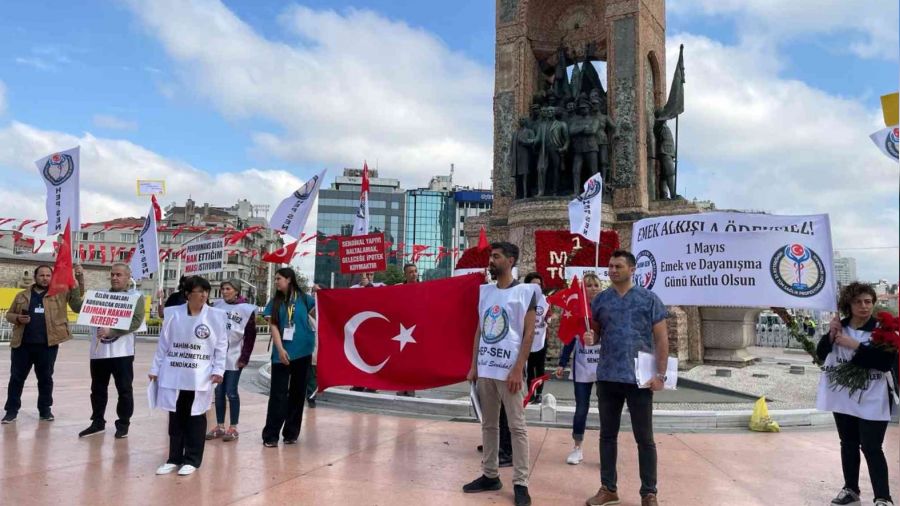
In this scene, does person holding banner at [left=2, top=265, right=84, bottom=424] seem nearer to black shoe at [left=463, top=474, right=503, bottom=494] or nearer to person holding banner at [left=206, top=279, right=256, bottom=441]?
person holding banner at [left=206, top=279, right=256, bottom=441]

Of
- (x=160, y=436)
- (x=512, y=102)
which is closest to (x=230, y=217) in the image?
(x=512, y=102)

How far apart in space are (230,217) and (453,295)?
85629mm

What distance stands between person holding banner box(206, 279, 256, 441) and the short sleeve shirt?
3.80 meters

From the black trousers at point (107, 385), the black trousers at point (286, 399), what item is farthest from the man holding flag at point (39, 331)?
the black trousers at point (286, 399)

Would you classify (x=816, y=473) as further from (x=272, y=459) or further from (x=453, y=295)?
(x=272, y=459)

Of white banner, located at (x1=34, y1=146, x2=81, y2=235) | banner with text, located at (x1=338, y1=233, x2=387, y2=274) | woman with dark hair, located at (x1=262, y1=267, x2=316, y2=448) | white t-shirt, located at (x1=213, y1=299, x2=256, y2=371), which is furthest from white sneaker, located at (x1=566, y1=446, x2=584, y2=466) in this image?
white banner, located at (x1=34, y1=146, x2=81, y2=235)

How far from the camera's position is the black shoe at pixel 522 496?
4402 millimetres

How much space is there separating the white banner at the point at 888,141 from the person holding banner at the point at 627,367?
1.88 m

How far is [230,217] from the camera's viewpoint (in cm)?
8619

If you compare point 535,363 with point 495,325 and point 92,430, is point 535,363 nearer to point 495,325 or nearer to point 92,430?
point 495,325

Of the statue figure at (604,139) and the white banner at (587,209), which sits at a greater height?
the statue figure at (604,139)

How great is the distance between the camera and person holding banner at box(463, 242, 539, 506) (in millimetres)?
4559

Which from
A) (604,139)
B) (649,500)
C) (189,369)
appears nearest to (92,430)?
(189,369)

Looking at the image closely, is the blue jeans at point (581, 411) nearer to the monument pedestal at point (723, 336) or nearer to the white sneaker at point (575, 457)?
the white sneaker at point (575, 457)
